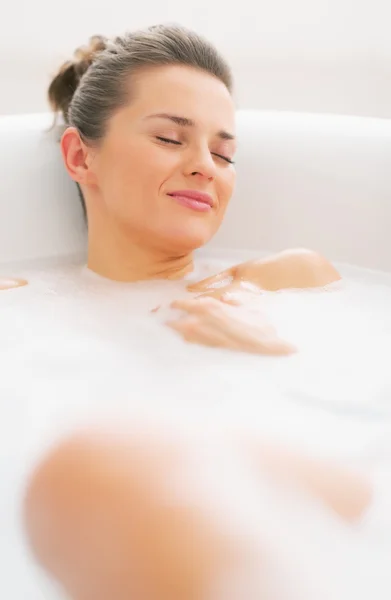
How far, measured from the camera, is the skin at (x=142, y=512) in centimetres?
56

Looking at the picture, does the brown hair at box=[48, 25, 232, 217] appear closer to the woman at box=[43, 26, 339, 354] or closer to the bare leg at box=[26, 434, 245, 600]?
the woman at box=[43, 26, 339, 354]

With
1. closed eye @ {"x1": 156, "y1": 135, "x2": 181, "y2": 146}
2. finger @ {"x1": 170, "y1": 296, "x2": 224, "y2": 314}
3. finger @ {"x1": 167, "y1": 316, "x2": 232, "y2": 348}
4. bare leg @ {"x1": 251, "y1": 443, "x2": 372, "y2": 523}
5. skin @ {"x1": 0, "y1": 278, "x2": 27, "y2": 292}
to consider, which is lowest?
skin @ {"x1": 0, "y1": 278, "x2": 27, "y2": 292}

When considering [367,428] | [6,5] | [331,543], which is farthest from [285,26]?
[331,543]

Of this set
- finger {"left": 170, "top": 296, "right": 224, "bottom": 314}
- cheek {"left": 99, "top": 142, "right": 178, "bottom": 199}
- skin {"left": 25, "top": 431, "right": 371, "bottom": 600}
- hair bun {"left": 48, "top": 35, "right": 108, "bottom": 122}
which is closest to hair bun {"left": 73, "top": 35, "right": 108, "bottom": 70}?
hair bun {"left": 48, "top": 35, "right": 108, "bottom": 122}

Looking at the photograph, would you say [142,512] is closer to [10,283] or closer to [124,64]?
[10,283]

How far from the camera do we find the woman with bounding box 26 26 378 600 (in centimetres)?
61

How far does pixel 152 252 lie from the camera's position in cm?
117

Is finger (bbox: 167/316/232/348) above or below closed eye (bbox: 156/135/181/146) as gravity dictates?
below

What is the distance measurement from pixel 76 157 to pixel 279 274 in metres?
0.41

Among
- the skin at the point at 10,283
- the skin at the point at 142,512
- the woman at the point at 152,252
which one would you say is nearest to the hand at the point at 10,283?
the skin at the point at 10,283

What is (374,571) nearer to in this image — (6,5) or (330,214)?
(330,214)

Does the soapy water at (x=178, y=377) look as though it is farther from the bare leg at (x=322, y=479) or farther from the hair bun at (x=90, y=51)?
the hair bun at (x=90, y=51)

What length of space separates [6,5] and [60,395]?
53.9 inches

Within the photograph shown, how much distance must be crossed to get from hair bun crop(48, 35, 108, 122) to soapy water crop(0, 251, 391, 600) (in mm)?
375
